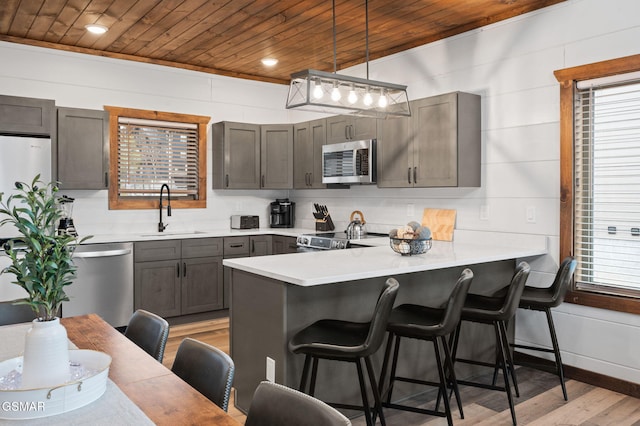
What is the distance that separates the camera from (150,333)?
208cm

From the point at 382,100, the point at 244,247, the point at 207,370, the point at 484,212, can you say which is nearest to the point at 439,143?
the point at 484,212

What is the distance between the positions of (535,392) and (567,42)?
249 centimetres

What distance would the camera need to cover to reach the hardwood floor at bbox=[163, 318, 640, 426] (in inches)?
114

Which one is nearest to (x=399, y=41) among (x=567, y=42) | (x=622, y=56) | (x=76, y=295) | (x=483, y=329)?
(x=567, y=42)

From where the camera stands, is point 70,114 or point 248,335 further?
point 70,114

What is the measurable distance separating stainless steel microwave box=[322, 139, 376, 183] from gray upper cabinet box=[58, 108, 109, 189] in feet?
7.31

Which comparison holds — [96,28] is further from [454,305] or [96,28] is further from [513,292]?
[513,292]

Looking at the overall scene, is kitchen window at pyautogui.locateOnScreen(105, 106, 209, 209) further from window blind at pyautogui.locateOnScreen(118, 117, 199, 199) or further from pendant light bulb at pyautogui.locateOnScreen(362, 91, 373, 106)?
pendant light bulb at pyautogui.locateOnScreen(362, 91, 373, 106)

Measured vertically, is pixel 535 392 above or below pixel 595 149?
below

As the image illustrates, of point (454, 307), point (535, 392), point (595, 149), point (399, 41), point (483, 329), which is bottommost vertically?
point (535, 392)

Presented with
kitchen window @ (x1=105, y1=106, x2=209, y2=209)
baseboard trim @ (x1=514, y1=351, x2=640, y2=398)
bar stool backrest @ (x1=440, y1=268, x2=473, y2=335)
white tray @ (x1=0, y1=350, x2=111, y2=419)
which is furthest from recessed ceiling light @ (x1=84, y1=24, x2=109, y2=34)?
baseboard trim @ (x1=514, y1=351, x2=640, y2=398)

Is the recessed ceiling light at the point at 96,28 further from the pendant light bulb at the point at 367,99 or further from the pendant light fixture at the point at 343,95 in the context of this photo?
the pendant light bulb at the point at 367,99

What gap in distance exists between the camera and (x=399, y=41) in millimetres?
4758

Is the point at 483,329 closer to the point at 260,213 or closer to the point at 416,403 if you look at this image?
the point at 416,403
